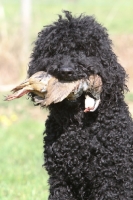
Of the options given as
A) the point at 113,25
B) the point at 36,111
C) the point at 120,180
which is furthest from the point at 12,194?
the point at 113,25

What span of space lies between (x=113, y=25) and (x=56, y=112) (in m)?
13.4

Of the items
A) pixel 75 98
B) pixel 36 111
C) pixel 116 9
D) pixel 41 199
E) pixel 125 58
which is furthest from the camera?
pixel 116 9

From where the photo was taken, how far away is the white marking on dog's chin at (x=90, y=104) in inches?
175

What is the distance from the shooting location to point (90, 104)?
4469mm

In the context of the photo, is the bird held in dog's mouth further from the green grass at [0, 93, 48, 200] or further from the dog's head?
the green grass at [0, 93, 48, 200]

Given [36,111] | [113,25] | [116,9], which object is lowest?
[36,111]

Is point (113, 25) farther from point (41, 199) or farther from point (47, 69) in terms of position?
point (47, 69)

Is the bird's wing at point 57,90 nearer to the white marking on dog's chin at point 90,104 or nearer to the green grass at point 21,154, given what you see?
the white marking on dog's chin at point 90,104

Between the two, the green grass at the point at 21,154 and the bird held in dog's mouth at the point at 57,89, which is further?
the green grass at the point at 21,154

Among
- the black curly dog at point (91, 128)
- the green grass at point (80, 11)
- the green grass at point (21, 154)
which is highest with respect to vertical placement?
the green grass at point (80, 11)

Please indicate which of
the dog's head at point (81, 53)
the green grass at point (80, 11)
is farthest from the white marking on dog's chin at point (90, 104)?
the green grass at point (80, 11)

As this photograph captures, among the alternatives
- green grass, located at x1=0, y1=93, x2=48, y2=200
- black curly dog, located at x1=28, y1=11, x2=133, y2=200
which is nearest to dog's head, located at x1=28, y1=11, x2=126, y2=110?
black curly dog, located at x1=28, y1=11, x2=133, y2=200

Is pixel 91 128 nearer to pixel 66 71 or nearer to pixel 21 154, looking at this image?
pixel 66 71

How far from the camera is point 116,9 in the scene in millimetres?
21891
